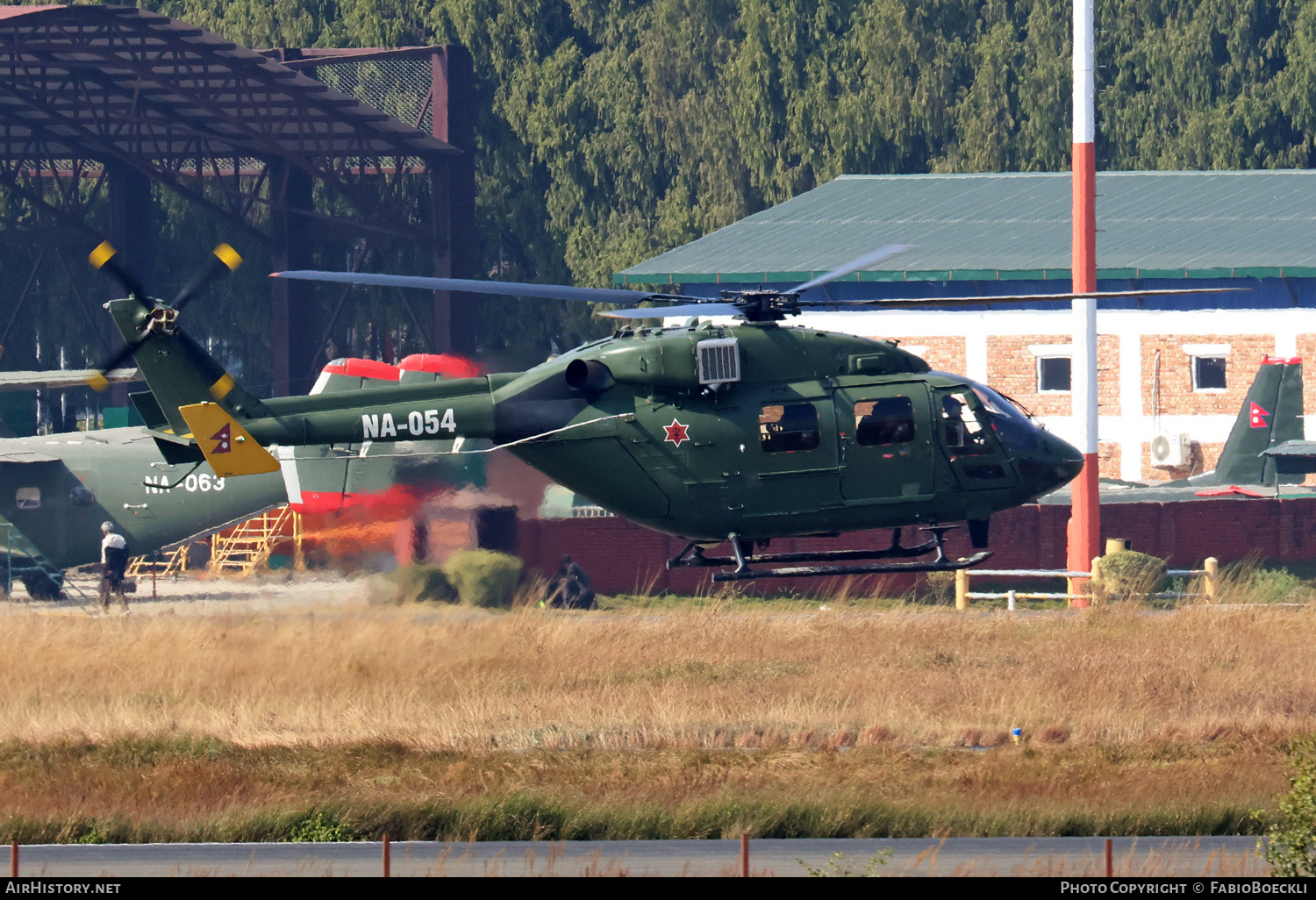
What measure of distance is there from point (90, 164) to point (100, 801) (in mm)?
54304

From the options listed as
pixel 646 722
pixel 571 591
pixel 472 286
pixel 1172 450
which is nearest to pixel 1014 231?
pixel 1172 450

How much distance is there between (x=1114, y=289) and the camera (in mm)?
47438

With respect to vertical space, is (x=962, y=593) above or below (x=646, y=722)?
above

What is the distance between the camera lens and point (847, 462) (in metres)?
22.1

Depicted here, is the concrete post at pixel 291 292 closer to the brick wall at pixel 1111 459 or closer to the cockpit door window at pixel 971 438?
the brick wall at pixel 1111 459

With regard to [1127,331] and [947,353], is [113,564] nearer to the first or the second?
[947,353]

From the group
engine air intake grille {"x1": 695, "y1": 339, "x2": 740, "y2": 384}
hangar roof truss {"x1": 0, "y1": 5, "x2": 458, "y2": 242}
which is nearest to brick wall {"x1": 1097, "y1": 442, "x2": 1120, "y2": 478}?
hangar roof truss {"x1": 0, "y1": 5, "x2": 458, "y2": 242}

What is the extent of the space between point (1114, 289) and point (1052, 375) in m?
2.83

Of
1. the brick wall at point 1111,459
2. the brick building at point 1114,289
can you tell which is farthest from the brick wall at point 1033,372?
the brick wall at point 1111,459

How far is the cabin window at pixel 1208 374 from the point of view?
46.9 m

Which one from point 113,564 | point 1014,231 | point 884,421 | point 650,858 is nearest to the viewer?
point 650,858

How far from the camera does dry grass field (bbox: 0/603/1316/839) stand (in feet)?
58.2

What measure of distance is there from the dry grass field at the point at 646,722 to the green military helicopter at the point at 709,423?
2537 mm

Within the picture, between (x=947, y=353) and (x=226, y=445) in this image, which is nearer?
(x=226, y=445)
